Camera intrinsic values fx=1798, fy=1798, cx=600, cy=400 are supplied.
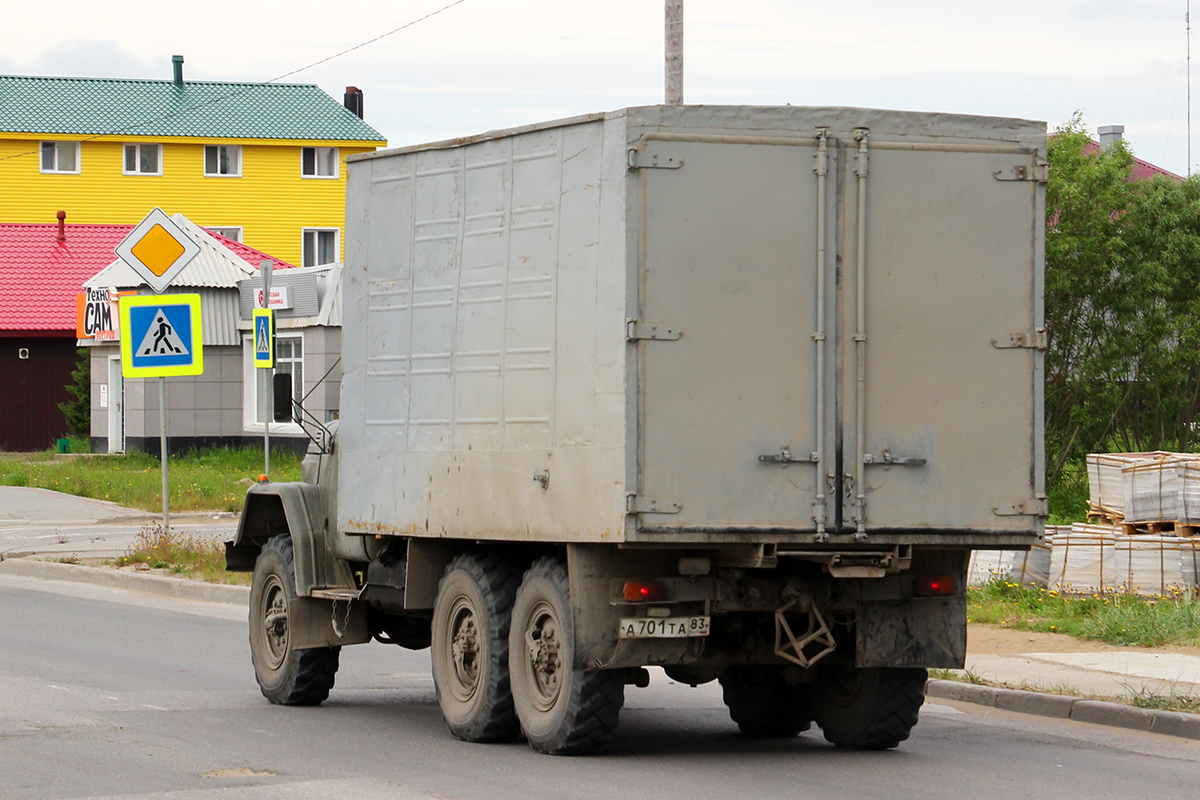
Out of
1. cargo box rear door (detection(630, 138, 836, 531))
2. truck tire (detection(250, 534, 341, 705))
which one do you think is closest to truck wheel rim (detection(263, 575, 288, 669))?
truck tire (detection(250, 534, 341, 705))

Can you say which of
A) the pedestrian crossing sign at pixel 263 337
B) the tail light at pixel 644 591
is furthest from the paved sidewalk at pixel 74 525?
the tail light at pixel 644 591

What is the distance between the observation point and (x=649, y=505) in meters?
8.62

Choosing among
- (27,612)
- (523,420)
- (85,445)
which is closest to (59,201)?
(85,445)

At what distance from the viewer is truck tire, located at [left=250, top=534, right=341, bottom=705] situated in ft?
37.7

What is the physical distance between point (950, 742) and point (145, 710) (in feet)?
15.7

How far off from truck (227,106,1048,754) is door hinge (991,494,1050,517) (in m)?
0.01

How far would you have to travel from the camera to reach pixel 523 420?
31.1ft

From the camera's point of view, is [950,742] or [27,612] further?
[27,612]

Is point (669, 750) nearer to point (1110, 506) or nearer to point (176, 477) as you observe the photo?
point (1110, 506)

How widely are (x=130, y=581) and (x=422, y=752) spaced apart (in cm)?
1108

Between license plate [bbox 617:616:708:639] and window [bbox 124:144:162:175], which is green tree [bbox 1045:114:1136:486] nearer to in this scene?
license plate [bbox 617:616:708:639]

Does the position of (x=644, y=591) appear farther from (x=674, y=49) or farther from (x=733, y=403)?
(x=674, y=49)

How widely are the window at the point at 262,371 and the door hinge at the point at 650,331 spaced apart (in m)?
28.9

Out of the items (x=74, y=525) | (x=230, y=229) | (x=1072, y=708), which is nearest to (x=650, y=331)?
(x=1072, y=708)
